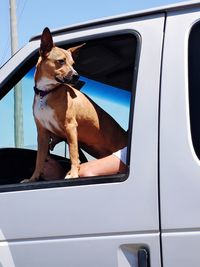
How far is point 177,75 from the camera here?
2180 millimetres

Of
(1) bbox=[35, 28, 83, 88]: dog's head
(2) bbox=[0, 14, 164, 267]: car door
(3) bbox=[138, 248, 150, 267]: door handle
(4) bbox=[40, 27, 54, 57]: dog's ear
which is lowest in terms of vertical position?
(3) bbox=[138, 248, 150, 267]: door handle

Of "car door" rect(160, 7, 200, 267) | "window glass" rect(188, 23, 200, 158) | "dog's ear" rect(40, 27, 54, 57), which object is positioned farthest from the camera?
"dog's ear" rect(40, 27, 54, 57)

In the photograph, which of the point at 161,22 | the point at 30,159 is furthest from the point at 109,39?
the point at 30,159

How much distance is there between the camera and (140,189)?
2.10m

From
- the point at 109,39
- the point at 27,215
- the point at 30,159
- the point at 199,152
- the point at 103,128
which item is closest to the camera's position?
the point at 199,152

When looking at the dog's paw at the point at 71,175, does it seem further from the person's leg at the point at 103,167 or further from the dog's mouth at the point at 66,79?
the dog's mouth at the point at 66,79

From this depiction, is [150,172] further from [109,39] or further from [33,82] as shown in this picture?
[33,82]

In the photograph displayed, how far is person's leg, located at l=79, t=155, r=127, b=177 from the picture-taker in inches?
90.8

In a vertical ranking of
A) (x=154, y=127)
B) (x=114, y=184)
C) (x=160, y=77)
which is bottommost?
(x=114, y=184)

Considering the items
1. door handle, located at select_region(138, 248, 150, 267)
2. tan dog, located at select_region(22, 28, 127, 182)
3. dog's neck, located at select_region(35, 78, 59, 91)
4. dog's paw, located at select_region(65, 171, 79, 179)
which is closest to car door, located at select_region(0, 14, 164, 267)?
door handle, located at select_region(138, 248, 150, 267)

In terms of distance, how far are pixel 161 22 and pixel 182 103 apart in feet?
1.32

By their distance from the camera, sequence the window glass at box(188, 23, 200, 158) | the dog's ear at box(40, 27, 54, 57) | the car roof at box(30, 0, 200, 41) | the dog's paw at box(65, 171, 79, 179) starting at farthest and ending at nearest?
the dog's ear at box(40, 27, 54, 57) < the dog's paw at box(65, 171, 79, 179) < the car roof at box(30, 0, 200, 41) < the window glass at box(188, 23, 200, 158)

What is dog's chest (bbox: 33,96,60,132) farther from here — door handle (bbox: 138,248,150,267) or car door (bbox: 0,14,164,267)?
door handle (bbox: 138,248,150,267)

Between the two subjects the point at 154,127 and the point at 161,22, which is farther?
the point at 161,22
